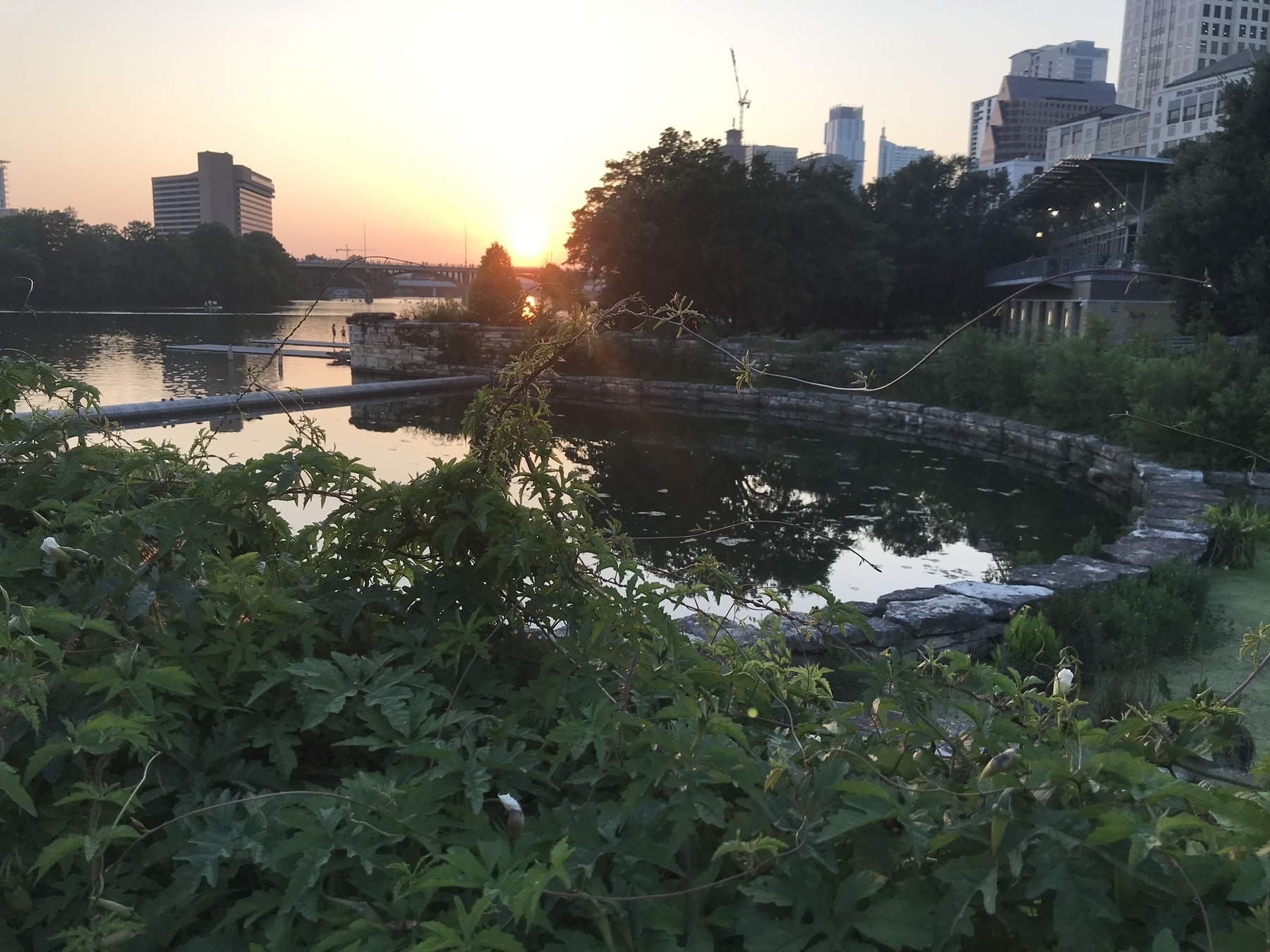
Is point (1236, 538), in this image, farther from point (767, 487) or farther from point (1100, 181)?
point (1100, 181)

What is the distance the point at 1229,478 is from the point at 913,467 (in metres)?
3.91

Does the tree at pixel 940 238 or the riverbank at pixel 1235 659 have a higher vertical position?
the tree at pixel 940 238

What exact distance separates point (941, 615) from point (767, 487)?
616cm

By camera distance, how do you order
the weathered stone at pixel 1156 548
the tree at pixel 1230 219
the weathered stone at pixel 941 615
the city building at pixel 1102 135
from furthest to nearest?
the city building at pixel 1102 135 → the tree at pixel 1230 219 → the weathered stone at pixel 1156 548 → the weathered stone at pixel 941 615

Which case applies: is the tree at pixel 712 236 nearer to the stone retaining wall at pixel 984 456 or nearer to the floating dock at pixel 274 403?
the floating dock at pixel 274 403

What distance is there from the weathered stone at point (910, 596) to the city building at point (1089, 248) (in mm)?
13520

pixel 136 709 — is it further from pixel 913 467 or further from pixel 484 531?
pixel 913 467

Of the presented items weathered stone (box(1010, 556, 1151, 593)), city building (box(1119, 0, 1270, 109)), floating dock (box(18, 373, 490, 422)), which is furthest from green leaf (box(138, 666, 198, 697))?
city building (box(1119, 0, 1270, 109))

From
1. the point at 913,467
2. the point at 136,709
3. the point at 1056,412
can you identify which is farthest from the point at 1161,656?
the point at 1056,412

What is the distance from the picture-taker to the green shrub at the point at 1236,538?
633 cm

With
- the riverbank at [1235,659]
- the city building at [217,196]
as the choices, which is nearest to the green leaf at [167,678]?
the riverbank at [1235,659]

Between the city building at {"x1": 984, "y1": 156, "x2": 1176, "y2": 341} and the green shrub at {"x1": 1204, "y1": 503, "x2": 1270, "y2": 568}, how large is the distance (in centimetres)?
1124

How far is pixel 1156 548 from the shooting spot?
A: 6191 millimetres

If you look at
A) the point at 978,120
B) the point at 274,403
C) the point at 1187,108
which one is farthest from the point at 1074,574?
the point at 978,120
